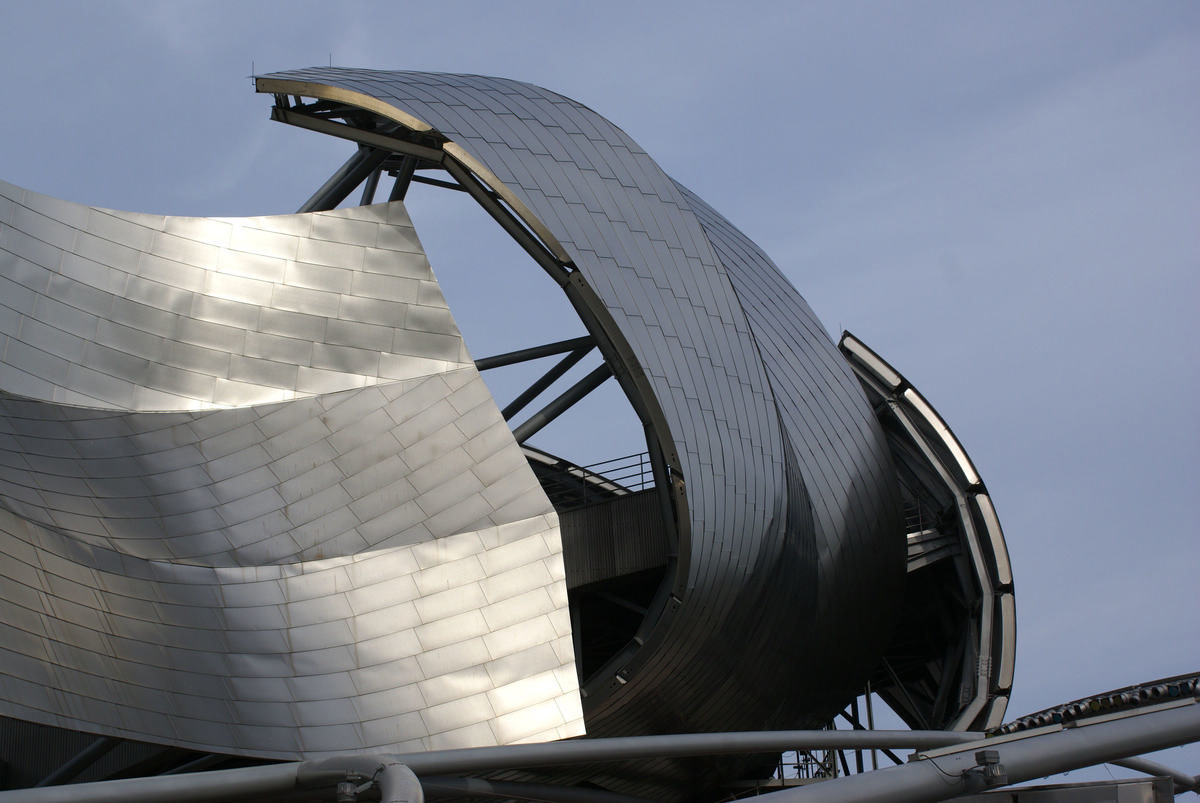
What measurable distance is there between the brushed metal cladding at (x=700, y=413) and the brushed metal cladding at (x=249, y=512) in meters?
2.13

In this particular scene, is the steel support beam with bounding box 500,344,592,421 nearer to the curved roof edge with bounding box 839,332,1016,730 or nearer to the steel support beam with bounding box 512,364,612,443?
the steel support beam with bounding box 512,364,612,443

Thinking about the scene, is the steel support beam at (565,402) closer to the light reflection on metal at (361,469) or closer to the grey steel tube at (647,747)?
the light reflection on metal at (361,469)

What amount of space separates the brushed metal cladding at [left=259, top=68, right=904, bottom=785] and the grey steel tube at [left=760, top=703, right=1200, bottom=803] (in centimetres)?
747

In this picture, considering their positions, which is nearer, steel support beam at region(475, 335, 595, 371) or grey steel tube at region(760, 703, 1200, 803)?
grey steel tube at region(760, 703, 1200, 803)

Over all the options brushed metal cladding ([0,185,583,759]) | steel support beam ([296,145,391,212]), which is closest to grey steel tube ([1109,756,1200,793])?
brushed metal cladding ([0,185,583,759])

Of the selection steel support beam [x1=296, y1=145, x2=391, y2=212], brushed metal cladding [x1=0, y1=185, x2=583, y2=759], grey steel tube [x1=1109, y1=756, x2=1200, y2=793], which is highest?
steel support beam [x1=296, y1=145, x2=391, y2=212]

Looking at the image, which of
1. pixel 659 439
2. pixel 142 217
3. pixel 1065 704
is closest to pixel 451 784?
pixel 659 439

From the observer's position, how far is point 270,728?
15.4 metres

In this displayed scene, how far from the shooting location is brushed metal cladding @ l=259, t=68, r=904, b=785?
16.3 meters

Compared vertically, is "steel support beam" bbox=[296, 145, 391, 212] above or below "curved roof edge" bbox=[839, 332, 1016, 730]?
above

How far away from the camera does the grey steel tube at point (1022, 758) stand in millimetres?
7879

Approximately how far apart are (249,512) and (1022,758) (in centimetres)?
1078

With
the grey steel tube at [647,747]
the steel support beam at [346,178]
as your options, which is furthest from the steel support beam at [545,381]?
the grey steel tube at [647,747]

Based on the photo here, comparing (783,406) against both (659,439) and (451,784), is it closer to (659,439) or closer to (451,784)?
(659,439)
